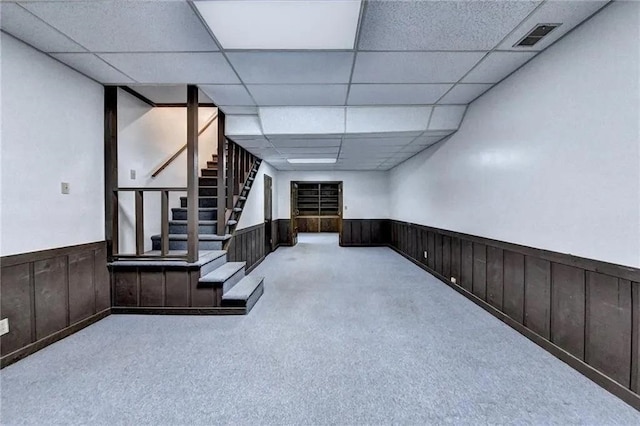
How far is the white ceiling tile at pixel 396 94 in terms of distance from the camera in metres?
3.19

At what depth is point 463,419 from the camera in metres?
1.69

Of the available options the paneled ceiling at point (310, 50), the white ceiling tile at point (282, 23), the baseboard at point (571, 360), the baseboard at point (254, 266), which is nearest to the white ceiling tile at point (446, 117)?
the paneled ceiling at point (310, 50)

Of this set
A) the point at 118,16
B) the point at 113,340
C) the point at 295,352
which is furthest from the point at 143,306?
the point at 118,16

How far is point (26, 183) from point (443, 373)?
370 centimetres

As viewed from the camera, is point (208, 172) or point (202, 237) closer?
point (202, 237)

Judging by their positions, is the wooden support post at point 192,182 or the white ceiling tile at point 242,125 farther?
the white ceiling tile at point 242,125

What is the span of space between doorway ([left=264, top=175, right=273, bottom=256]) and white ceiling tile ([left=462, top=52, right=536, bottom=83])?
5.23m

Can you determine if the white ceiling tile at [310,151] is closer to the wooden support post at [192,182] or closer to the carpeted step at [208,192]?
the carpeted step at [208,192]

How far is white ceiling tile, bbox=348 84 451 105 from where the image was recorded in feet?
10.5

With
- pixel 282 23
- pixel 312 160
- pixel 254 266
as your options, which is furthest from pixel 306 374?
pixel 312 160

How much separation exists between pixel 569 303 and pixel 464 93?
2.44 metres

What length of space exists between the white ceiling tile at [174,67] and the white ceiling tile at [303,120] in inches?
34.8

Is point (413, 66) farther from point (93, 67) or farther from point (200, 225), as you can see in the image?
point (200, 225)

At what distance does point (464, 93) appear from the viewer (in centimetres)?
343
